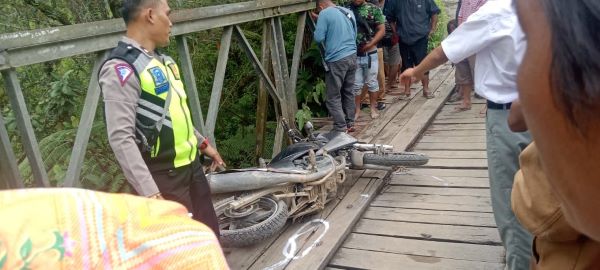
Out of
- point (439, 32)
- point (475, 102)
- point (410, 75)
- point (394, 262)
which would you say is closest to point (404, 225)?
point (394, 262)

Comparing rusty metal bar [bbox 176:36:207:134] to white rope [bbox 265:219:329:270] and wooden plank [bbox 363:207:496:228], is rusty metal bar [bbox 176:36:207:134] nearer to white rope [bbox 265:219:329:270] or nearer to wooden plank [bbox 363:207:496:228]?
white rope [bbox 265:219:329:270]

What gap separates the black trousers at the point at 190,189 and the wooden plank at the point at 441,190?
1.67 metres

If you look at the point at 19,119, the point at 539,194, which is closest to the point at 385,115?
the point at 19,119

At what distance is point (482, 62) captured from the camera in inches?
80.7

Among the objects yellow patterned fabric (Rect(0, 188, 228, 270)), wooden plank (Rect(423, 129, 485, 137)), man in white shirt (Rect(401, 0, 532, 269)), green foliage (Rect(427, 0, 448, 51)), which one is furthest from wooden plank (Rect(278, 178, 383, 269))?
green foliage (Rect(427, 0, 448, 51))

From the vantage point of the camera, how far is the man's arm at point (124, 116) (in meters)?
1.96

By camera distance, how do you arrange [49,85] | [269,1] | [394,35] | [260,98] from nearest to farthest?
1. [49,85]
2. [269,1]
3. [260,98]
4. [394,35]

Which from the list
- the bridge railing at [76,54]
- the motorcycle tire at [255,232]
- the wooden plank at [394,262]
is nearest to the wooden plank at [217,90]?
the bridge railing at [76,54]

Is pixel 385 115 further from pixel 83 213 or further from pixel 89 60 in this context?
pixel 83 213

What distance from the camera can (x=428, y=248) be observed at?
111 inches

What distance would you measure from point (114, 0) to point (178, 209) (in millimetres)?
4093

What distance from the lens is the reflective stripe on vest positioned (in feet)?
6.79

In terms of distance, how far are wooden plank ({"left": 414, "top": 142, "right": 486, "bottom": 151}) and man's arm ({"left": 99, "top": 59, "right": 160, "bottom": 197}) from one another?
324cm

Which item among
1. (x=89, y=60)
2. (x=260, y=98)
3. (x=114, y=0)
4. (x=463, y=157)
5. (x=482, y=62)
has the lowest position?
(x=463, y=157)
